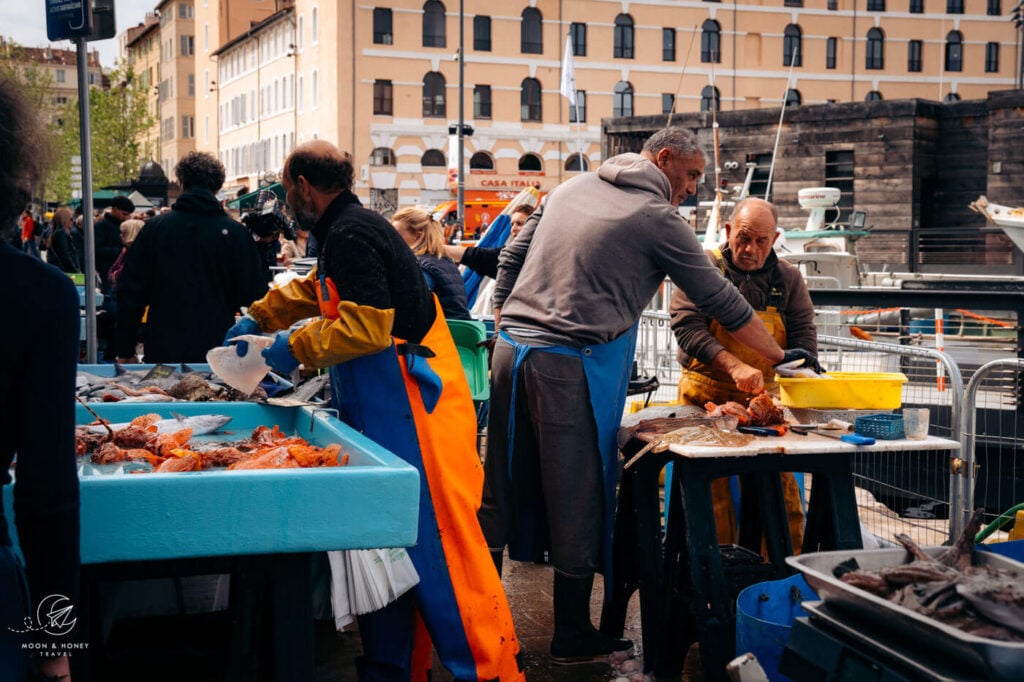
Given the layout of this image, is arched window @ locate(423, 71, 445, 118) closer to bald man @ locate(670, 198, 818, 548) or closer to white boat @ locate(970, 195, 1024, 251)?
white boat @ locate(970, 195, 1024, 251)

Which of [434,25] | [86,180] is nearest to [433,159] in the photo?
[434,25]

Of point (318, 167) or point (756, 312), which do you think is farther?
point (756, 312)

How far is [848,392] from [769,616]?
1.04 m

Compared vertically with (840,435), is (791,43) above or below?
above

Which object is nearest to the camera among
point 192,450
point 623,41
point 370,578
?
point 192,450

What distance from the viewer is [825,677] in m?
2.78

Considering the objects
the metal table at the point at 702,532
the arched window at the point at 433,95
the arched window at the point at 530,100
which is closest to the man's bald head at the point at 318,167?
the metal table at the point at 702,532

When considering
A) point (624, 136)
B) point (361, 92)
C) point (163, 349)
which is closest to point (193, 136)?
point (361, 92)

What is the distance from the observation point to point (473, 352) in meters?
7.68

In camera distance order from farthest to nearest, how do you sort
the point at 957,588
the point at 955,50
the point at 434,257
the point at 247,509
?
the point at 955,50 < the point at 434,257 < the point at 247,509 < the point at 957,588

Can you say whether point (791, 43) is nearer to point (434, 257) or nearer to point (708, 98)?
point (708, 98)

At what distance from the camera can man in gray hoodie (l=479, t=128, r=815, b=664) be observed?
4.70 metres

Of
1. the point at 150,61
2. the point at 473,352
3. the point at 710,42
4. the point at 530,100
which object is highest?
the point at 150,61

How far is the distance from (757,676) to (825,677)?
269 mm
